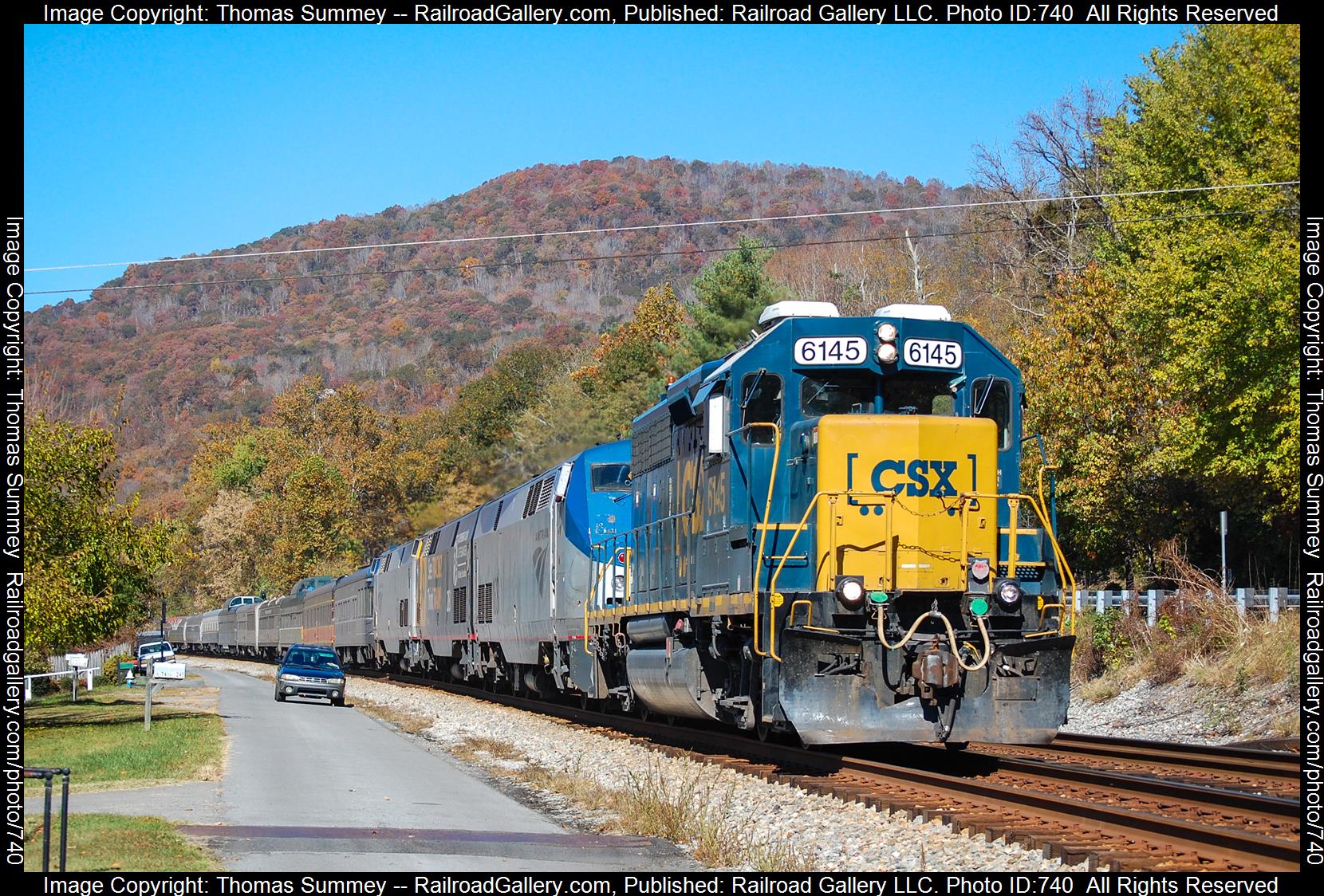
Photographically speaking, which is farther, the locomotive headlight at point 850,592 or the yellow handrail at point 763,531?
the yellow handrail at point 763,531

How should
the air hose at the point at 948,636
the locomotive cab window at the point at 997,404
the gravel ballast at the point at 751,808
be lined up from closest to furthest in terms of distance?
the gravel ballast at the point at 751,808
the air hose at the point at 948,636
the locomotive cab window at the point at 997,404

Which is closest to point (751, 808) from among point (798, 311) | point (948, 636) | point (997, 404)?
point (948, 636)

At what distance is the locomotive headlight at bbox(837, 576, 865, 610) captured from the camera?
1287cm

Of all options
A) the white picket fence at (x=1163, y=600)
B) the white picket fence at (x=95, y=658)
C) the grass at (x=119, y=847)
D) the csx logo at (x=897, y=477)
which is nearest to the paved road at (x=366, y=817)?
the grass at (x=119, y=847)

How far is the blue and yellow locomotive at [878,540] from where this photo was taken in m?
13.0

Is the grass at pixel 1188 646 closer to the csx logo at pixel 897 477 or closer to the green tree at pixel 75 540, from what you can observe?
the csx logo at pixel 897 477

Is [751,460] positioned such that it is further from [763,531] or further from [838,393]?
[763,531]

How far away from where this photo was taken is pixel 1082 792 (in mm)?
12352

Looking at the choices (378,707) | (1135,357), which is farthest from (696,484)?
(1135,357)

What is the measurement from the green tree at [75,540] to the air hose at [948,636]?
43.4 feet

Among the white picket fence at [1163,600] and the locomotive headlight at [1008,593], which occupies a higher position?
the locomotive headlight at [1008,593]

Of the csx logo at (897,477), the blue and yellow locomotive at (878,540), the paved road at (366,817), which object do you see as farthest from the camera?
the csx logo at (897,477)

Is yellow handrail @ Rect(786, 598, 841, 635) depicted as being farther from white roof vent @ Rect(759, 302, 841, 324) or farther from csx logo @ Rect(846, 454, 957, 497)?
white roof vent @ Rect(759, 302, 841, 324)

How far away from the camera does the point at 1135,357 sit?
110 ft
